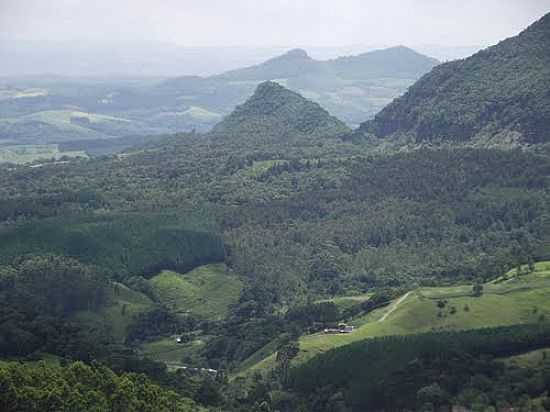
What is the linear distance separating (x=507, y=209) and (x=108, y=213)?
5160cm

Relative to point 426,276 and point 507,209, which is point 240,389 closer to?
point 426,276

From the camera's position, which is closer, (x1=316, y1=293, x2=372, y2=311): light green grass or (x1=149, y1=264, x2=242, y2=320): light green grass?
(x1=316, y1=293, x2=372, y2=311): light green grass

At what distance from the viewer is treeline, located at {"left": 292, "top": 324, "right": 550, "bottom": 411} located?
236 ft

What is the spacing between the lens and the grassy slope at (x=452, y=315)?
3339 inches

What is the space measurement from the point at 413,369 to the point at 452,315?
13.4 meters

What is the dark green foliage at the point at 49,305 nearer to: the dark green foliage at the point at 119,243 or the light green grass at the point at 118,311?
the light green grass at the point at 118,311

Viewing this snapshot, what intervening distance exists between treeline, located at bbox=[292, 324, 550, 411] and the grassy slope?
4.00 metres

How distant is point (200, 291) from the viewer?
11100 centimetres

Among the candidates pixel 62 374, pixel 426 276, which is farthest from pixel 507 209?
pixel 62 374

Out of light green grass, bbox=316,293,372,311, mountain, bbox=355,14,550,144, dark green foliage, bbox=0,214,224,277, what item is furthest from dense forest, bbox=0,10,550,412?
mountain, bbox=355,14,550,144

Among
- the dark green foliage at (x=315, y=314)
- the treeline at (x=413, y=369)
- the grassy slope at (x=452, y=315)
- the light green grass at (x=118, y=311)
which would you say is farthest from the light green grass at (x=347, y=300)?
the treeline at (x=413, y=369)

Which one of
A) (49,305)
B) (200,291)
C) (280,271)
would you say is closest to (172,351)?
(49,305)

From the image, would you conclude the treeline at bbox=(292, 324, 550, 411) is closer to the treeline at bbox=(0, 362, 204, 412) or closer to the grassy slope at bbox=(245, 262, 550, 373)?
the grassy slope at bbox=(245, 262, 550, 373)

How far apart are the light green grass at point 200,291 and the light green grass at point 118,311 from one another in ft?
10.2
